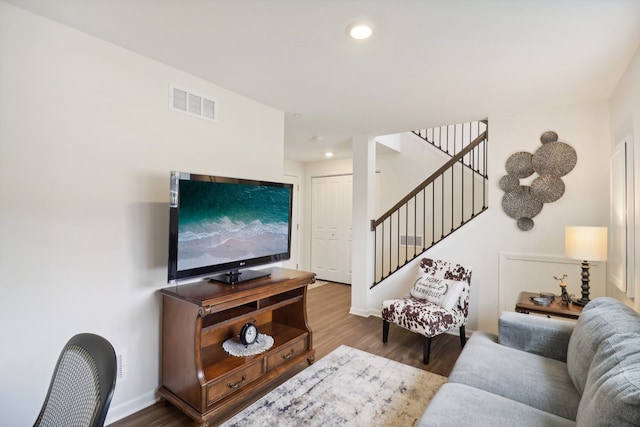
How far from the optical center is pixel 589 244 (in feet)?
7.30

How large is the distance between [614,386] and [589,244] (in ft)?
5.42

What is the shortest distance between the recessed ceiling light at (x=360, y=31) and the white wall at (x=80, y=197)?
1.29 meters

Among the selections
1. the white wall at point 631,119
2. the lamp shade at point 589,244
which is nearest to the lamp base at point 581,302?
the white wall at point 631,119

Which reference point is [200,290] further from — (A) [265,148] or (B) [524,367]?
(B) [524,367]

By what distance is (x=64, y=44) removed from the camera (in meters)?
1.74

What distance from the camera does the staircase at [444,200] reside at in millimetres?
4324

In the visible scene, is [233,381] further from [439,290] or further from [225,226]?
[439,290]

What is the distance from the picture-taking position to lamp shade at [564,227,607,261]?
86.7 inches

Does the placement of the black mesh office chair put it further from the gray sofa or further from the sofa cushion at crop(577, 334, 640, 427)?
the sofa cushion at crop(577, 334, 640, 427)

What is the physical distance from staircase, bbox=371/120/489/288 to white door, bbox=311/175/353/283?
0.85m

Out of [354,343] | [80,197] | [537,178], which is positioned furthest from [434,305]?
[80,197]

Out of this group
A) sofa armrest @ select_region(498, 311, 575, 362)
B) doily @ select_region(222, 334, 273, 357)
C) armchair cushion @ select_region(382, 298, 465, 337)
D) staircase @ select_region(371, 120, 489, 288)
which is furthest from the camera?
staircase @ select_region(371, 120, 489, 288)

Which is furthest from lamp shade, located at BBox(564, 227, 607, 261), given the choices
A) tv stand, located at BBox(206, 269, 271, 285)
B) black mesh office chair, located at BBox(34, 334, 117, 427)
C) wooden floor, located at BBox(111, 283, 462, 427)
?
black mesh office chair, located at BBox(34, 334, 117, 427)

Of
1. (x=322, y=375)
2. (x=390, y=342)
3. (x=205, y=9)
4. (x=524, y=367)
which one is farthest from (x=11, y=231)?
(x=390, y=342)
